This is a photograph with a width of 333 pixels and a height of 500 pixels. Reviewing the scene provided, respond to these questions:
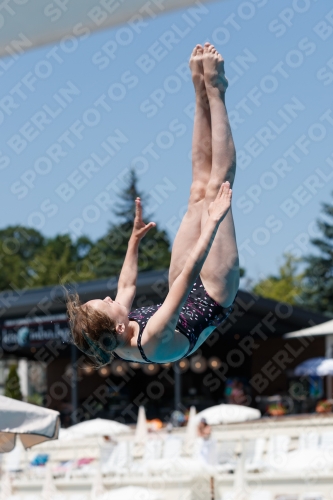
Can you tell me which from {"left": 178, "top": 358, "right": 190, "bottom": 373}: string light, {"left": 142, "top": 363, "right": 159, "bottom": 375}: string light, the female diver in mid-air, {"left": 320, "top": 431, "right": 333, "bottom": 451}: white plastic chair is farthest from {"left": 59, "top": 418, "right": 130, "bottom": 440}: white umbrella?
the female diver in mid-air

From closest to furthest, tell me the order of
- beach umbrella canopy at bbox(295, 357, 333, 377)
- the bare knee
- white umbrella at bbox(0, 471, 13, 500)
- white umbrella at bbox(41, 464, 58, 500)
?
1. the bare knee
2. white umbrella at bbox(41, 464, 58, 500)
3. white umbrella at bbox(0, 471, 13, 500)
4. beach umbrella canopy at bbox(295, 357, 333, 377)

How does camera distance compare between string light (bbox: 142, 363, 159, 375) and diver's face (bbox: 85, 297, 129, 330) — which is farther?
string light (bbox: 142, 363, 159, 375)

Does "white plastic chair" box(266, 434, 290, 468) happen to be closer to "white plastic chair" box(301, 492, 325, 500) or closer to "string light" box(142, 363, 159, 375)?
"white plastic chair" box(301, 492, 325, 500)

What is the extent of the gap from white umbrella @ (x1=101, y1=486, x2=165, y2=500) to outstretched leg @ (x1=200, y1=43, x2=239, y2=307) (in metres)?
5.08

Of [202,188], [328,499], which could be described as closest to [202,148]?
[202,188]

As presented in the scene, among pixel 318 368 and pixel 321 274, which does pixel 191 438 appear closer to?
pixel 318 368

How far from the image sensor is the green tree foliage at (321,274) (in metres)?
41.4

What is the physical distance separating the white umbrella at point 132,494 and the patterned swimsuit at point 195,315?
4834mm

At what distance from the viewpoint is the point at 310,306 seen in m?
41.7

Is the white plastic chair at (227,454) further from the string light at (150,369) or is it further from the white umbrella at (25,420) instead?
the string light at (150,369)

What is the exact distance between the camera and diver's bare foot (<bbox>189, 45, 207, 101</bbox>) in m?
4.13

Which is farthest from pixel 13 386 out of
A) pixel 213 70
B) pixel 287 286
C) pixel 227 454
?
pixel 287 286

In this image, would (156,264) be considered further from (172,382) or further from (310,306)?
(172,382)

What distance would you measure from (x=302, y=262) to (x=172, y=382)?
1925 cm
